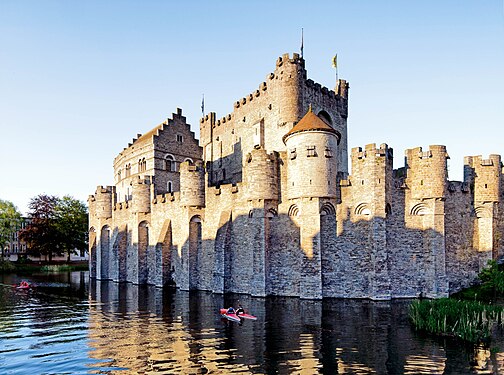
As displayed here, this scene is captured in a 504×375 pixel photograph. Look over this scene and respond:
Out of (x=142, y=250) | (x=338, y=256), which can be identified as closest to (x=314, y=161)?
(x=338, y=256)

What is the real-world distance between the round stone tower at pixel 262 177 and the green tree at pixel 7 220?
6018 centimetres

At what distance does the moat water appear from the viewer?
14.0m

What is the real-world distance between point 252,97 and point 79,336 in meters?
31.3

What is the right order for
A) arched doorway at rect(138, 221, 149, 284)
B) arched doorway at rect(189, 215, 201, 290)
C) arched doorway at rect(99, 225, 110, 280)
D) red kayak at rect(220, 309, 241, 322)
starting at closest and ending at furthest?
red kayak at rect(220, 309, 241, 322) < arched doorway at rect(189, 215, 201, 290) < arched doorway at rect(138, 221, 149, 284) < arched doorway at rect(99, 225, 110, 280)

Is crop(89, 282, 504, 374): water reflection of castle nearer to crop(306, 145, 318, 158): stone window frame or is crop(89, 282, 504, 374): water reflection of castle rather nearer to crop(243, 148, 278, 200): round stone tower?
crop(243, 148, 278, 200): round stone tower

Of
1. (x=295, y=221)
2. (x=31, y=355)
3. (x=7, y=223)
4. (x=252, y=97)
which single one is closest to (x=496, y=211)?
(x=295, y=221)

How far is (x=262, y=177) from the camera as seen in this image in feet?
98.2

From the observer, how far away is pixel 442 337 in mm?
17328

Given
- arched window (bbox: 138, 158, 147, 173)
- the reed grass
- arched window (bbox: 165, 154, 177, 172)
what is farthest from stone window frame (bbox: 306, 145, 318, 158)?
arched window (bbox: 138, 158, 147, 173)

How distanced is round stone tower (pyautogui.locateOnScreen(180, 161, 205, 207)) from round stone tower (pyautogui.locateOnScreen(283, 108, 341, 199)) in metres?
9.43

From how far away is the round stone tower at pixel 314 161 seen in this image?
2826 cm

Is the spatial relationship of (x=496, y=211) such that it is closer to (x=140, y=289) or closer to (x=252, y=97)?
(x=252, y=97)

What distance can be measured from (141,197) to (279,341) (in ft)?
93.1

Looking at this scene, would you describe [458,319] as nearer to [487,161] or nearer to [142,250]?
[487,161]
